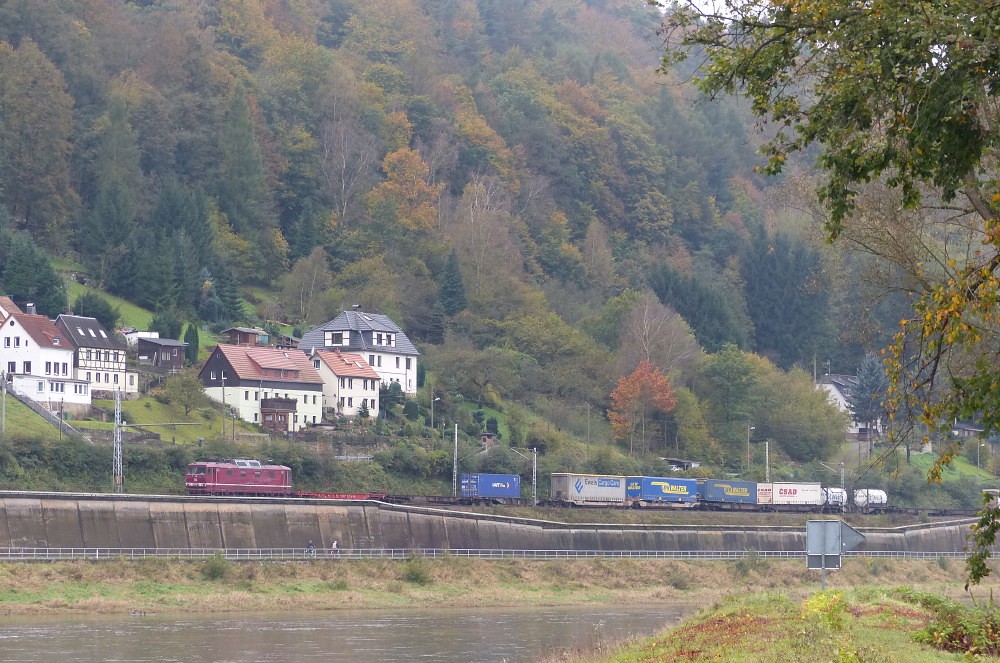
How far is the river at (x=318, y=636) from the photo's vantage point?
37.3m

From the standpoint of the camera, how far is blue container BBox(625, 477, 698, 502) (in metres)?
86.1

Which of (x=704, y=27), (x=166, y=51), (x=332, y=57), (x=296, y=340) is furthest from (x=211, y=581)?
(x=332, y=57)

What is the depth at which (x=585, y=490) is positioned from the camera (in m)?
84.3

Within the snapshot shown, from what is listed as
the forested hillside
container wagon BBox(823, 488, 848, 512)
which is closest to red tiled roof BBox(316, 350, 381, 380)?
the forested hillside

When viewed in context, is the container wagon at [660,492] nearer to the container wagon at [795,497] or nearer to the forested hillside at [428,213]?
the container wagon at [795,497]

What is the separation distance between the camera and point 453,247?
124 meters

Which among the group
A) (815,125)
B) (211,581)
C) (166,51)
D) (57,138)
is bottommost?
(211,581)

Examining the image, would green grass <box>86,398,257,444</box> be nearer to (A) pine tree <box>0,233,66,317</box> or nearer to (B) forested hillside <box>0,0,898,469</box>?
(A) pine tree <box>0,233,66,317</box>

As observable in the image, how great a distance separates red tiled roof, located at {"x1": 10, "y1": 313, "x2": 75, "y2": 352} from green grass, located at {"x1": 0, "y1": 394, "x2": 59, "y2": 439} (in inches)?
216

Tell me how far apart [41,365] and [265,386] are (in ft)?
48.5

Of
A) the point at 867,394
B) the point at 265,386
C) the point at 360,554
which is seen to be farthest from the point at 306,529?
the point at 867,394

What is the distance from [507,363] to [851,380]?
3883 centimetres

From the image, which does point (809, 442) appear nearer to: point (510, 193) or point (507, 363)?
point (507, 363)

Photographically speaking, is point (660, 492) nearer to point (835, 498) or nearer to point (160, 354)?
point (835, 498)
